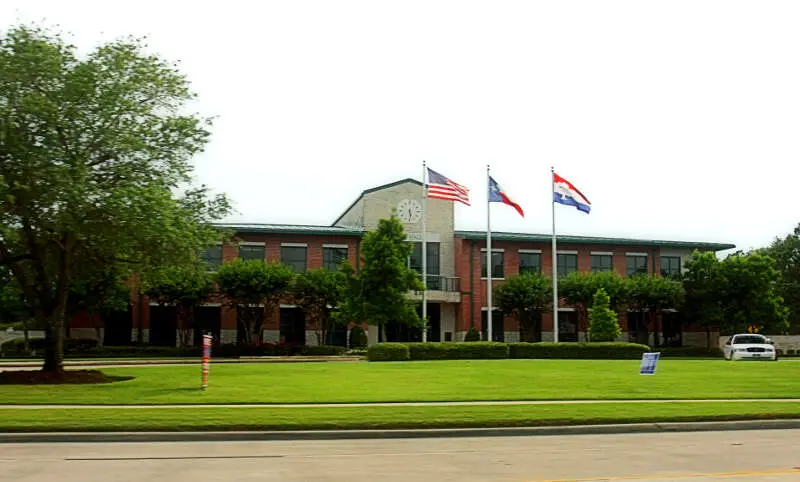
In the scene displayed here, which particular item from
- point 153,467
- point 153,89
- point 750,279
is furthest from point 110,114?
point 750,279

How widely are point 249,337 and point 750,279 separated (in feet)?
111

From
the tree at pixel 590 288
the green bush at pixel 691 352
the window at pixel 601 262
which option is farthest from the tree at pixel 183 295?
the green bush at pixel 691 352

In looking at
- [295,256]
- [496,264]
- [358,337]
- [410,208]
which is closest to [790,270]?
[496,264]

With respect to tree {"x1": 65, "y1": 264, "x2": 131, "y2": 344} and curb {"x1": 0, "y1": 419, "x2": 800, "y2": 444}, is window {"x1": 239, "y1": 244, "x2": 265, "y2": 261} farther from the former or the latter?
curb {"x1": 0, "y1": 419, "x2": 800, "y2": 444}

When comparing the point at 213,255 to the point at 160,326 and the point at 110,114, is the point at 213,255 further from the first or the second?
the point at 110,114

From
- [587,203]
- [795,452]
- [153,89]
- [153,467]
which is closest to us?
[153,467]

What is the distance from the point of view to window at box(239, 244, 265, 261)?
57500 mm

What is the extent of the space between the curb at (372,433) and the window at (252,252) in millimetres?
43410

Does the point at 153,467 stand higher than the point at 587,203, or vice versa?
the point at 587,203

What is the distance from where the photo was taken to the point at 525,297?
189 feet

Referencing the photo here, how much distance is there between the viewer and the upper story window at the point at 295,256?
5850 centimetres

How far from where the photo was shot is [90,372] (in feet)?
90.3

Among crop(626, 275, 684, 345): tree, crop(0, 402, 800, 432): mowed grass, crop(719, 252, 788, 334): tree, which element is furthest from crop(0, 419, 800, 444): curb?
crop(719, 252, 788, 334): tree

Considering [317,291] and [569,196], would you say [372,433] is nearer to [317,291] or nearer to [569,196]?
[569,196]
